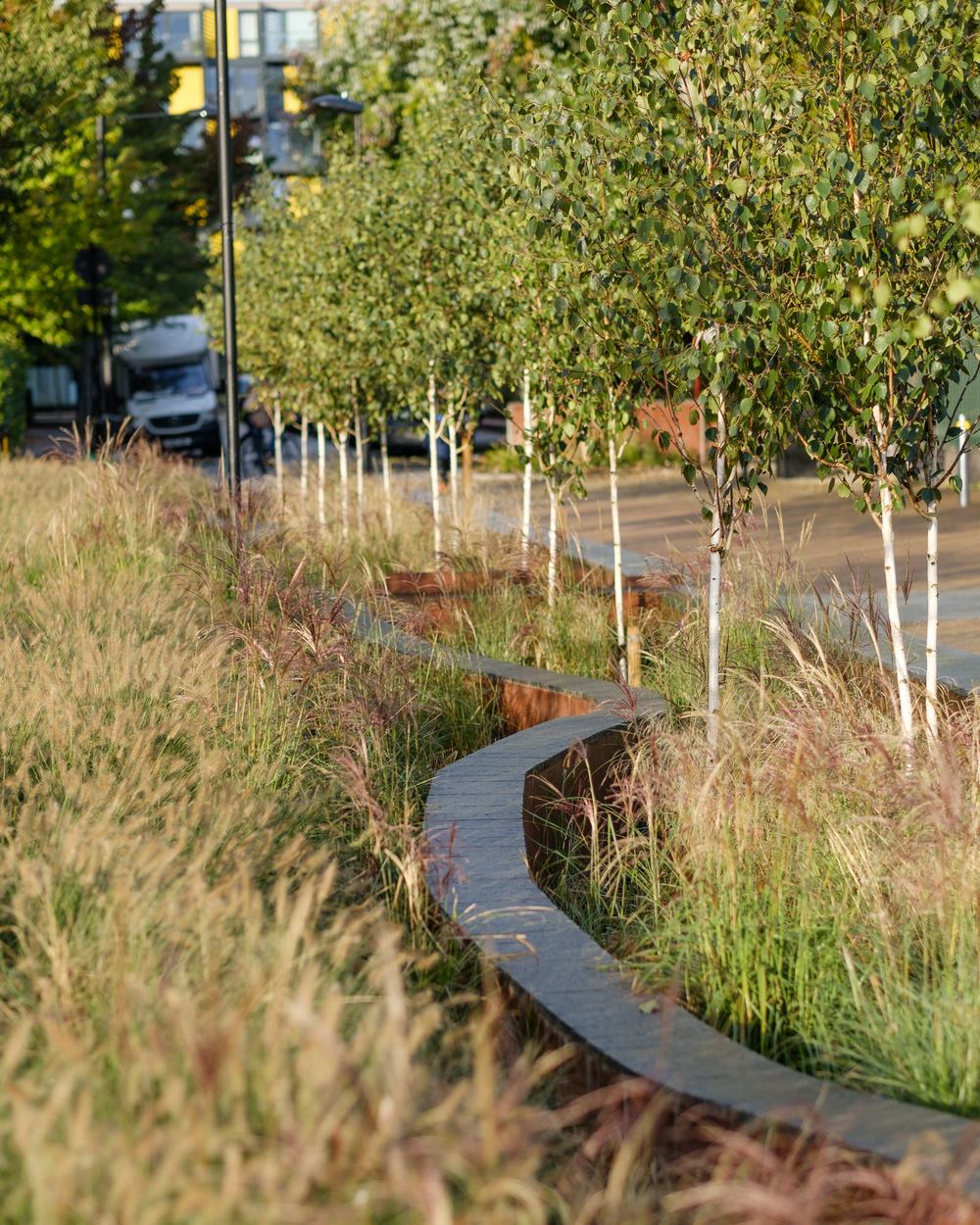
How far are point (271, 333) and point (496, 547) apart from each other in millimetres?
10100

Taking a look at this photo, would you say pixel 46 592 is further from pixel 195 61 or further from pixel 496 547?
pixel 195 61

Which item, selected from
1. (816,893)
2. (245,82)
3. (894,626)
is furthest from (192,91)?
(816,893)

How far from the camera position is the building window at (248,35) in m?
79.6

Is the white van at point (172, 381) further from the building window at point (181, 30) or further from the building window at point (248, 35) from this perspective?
the building window at point (248, 35)

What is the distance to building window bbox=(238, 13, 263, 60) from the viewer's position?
79562 mm

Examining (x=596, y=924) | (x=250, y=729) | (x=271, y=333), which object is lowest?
(x=596, y=924)

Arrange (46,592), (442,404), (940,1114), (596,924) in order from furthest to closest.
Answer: (442,404) < (46,592) < (596,924) < (940,1114)

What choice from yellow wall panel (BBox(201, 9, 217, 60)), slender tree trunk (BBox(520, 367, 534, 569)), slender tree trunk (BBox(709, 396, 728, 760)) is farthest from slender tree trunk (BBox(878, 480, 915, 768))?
yellow wall panel (BBox(201, 9, 217, 60))

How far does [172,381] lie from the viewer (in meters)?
38.5

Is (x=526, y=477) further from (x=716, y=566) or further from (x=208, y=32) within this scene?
(x=208, y=32)

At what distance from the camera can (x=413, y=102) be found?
27781 mm

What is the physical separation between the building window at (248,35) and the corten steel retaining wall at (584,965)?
77.6m

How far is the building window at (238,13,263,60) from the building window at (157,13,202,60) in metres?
1.88

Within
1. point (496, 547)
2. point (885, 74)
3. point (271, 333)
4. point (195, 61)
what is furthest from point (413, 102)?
point (195, 61)
